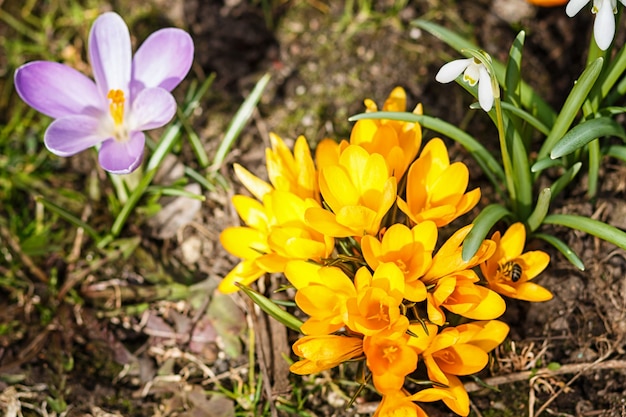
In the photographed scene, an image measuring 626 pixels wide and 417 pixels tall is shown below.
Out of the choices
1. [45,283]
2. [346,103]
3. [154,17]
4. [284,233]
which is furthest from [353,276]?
[154,17]

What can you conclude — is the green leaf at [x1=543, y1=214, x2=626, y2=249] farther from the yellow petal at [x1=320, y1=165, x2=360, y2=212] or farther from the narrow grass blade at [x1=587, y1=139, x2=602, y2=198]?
the yellow petal at [x1=320, y1=165, x2=360, y2=212]

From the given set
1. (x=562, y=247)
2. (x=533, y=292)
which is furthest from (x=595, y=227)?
(x=533, y=292)

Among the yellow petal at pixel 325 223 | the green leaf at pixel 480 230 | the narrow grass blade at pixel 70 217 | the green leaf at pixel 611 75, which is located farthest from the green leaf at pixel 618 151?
the narrow grass blade at pixel 70 217

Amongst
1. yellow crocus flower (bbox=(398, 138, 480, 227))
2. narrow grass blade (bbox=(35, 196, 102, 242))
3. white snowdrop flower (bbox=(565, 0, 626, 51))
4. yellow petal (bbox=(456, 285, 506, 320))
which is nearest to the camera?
white snowdrop flower (bbox=(565, 0, 626, 51))

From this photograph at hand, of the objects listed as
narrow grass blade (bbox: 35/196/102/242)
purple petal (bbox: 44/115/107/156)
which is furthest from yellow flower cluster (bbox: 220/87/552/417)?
narrow grass blade (bbox: 35/196/102/242)

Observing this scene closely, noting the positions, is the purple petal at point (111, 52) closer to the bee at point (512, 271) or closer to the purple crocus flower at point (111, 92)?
the purple crocus flower at point (111, 92)

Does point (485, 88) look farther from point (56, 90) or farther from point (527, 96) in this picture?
point (56, 90)
